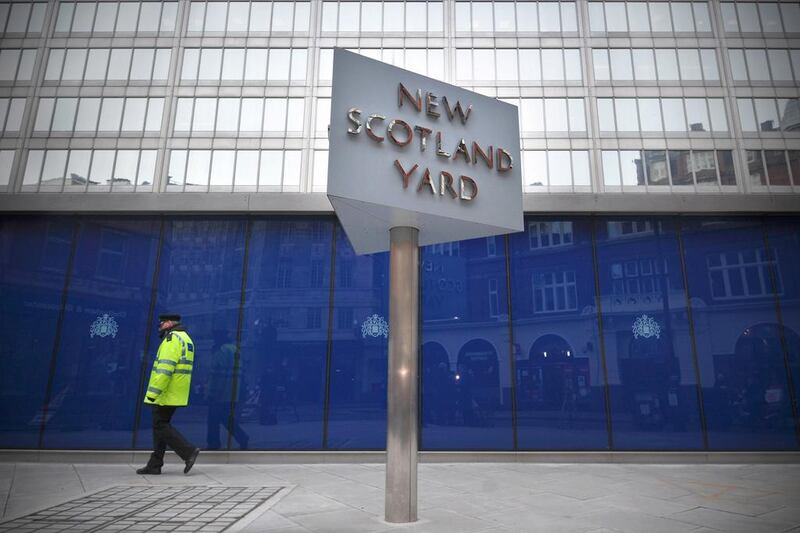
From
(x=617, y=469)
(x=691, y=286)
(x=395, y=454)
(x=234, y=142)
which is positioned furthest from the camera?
(x=234, y=142)

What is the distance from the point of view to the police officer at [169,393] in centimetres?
744

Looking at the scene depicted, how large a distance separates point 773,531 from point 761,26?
13.8m

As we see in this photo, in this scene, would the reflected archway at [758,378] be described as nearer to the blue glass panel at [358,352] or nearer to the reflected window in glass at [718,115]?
the reflected window in glass at [718,115]

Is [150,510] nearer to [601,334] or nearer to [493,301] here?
[493,301]

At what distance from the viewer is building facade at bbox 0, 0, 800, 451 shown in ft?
32.2


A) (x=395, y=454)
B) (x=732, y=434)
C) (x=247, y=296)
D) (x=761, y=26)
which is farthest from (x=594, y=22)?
(x=395, y=454)

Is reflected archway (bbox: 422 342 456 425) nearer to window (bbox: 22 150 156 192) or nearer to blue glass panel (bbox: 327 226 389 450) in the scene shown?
blue glass panel (bbox: 327 226 389 450)

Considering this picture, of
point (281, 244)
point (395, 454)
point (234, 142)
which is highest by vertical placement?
point (234, 142)

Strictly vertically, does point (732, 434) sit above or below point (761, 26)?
below

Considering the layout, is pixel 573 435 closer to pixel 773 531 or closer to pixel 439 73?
pixel 773 531

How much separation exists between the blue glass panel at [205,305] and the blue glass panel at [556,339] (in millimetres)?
6295

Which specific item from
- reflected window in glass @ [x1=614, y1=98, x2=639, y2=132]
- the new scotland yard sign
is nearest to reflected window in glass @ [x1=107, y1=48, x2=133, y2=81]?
the new scotland yard sign

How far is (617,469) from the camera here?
8633 millimetres

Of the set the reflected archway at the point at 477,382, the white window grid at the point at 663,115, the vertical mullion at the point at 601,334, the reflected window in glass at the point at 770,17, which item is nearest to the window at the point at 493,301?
the reflected archway at the point at 477,382
